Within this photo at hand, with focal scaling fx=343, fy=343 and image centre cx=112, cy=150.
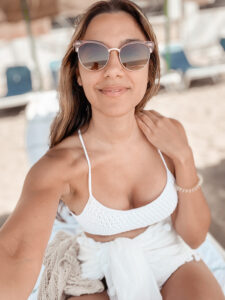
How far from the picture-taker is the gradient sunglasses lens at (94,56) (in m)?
1.26

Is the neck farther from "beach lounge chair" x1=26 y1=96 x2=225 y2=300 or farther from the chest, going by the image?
"beach lounge chair" x1=26 y1=96 x2=225 y2=300

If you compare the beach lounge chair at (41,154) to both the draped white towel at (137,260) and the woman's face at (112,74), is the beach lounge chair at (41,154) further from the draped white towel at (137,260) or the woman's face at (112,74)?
the woman's face at (112,74)

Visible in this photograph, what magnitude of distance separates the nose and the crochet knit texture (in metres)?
0.81

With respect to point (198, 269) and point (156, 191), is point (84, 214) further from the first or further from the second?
point (198, 269)

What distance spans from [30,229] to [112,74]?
62cm

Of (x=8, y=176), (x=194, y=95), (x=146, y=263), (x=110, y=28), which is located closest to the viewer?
(x=110, y=28)

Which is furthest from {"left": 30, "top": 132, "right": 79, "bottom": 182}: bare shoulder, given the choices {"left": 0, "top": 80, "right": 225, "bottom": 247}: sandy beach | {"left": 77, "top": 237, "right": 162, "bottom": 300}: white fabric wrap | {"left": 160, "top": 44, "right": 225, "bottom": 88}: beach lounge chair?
{"left": 160, "top": 44, "right": 225, "bottom": 88}: beach lounge chair

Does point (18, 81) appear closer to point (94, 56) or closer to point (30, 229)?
point (94, 56)

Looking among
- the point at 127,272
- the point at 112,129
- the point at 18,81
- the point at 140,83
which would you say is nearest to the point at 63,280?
the point at 127,272

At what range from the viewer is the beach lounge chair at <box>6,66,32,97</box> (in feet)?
23.3

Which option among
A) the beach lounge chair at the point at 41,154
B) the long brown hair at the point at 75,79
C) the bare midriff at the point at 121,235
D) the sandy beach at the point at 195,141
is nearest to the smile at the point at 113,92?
the long brown hair at the point at 75,79

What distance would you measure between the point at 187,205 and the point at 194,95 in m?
5.73

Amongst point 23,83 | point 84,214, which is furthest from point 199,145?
point 23,83

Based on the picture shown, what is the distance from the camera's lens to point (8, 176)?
4289 millimetres
